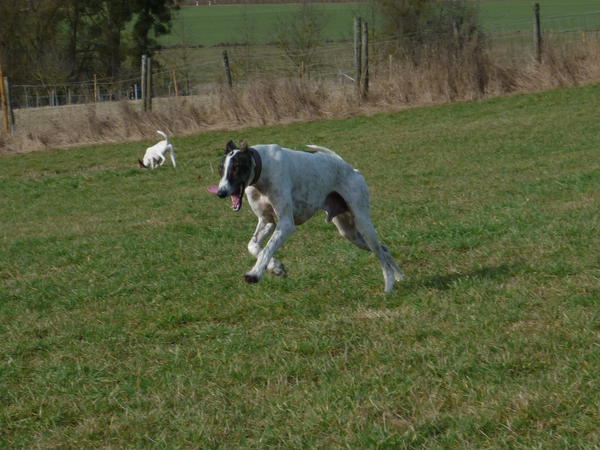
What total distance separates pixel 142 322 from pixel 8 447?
6.96ft

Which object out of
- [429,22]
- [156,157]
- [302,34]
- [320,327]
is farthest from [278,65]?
[320,327]

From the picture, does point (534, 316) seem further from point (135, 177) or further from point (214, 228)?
point (135, 177)

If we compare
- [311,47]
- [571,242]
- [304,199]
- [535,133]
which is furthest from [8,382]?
[311,47]

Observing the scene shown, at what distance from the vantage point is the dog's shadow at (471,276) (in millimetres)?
6656

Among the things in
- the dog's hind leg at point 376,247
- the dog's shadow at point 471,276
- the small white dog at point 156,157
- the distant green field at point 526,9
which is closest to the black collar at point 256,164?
the dog's hind leg at point 376,247

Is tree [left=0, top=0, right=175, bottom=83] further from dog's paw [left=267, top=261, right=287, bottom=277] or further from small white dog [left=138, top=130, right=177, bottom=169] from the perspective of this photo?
dog's paw [left=267, top=261, right=287, bottom=277]

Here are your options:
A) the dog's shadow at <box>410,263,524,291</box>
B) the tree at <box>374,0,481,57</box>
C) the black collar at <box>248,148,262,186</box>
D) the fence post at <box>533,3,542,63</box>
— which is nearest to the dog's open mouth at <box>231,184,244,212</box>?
the black collar at <box>248,148,262,186</box>

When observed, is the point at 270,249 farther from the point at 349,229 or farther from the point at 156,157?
the point at 156,157

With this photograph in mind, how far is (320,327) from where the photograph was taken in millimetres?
5816

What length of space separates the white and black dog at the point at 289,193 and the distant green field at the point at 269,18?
121 feet

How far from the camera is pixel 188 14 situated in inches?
3142

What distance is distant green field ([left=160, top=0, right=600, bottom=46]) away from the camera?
52.1m

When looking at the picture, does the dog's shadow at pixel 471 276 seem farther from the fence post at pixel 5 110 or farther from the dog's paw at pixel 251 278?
the fence post at pixel 5 110

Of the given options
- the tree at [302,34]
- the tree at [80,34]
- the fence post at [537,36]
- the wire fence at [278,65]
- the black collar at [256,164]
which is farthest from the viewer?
the tree at [80,34]
